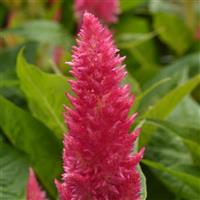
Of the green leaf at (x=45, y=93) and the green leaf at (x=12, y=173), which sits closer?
the green leaf at (x=12, y=173)

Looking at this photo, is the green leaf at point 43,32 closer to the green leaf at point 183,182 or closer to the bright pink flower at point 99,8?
the bright pink flower at point 99,8

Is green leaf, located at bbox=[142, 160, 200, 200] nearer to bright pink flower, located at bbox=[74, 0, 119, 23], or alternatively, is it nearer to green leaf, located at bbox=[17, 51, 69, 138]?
green leaf, located at bbox=[17, 51, 69, 138]

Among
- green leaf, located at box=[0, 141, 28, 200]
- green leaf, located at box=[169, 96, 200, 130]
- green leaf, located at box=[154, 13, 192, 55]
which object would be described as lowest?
green leaf, located at box=[154, 13, 192, 55]

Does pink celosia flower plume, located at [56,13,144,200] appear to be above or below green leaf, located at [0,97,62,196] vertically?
above

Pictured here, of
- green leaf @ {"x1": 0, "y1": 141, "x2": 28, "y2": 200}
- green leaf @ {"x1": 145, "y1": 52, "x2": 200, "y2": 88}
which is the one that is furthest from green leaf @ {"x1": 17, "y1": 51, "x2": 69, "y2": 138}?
green leaf @ {"x1": 145, "y1": 52, "x2": 200, "y2": 88}

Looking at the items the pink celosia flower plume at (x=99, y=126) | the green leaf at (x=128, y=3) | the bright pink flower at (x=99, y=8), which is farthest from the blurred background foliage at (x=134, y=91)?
the pink celosia flower plume at (x=99, y=126)

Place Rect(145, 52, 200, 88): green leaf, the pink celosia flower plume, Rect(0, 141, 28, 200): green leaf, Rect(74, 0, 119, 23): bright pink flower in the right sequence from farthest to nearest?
Rect(145, 52, 200, 88): green leaf
Rect(74, 0, 119, 23): bright pink flower
Rect(0, 141, 28, 200): green leaf
the pink celosia flower plume

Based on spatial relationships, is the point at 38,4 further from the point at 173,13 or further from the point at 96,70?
the point at 96,70

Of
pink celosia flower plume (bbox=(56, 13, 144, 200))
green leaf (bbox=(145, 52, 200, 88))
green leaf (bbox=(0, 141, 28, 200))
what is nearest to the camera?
pink celosia flower plume (bbox=(56, 13, 144, 200))

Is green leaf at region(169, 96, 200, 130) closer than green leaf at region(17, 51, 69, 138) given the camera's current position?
No
